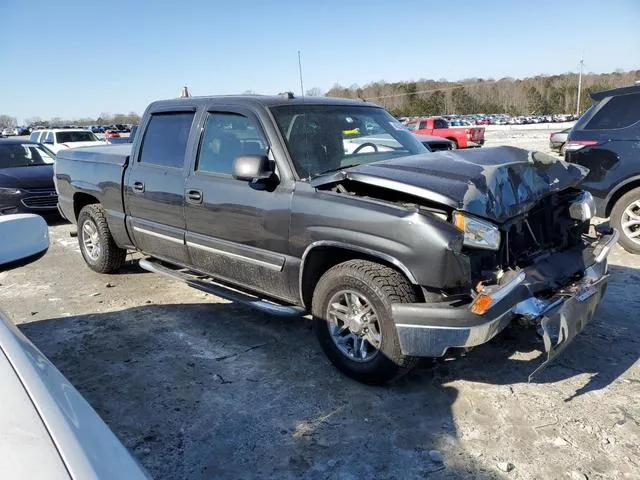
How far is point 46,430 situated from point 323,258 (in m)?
2.44

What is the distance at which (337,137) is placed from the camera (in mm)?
4168

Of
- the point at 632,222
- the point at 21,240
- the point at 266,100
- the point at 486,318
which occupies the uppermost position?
the point at 266,100

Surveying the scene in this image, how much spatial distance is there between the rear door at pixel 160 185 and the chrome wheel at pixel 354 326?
1780 mm

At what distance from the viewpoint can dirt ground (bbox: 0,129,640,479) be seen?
9.04 ft

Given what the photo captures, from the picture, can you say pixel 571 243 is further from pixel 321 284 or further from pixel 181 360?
pixel 181 360

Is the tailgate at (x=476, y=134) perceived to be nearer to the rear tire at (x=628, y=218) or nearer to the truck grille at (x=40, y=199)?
the rear tire at (x=628, y=218)

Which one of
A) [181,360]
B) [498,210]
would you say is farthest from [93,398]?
[498,210]

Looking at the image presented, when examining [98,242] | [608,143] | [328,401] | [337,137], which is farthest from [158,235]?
[608,143]

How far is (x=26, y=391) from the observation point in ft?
4.93

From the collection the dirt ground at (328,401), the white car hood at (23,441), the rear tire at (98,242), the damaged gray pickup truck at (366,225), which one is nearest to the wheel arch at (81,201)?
the rear tire at (98,242)

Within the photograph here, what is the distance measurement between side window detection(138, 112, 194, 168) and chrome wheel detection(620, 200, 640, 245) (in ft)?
17.0

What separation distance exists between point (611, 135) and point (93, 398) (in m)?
6.21

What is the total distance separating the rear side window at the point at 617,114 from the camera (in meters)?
6.34

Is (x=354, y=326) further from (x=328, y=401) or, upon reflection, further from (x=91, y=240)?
(x=91, y=240)
